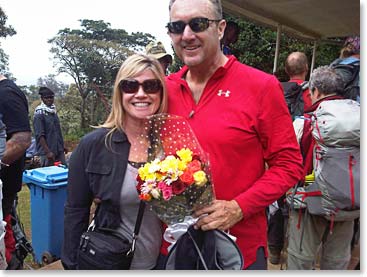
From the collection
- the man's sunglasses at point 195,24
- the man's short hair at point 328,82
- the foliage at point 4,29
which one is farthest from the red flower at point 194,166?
the foliage at point 4,29

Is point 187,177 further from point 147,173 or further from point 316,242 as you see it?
point 316,242

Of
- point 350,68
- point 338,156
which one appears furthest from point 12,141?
point 350,68

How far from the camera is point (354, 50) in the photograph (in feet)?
10.5

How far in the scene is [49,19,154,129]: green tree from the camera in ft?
13.9

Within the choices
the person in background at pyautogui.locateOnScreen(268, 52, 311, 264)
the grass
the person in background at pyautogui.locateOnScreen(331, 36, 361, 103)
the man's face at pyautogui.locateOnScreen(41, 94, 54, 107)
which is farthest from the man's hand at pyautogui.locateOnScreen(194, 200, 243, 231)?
the man's face at pyautogui.locateOnScreen(41, 94, 54, 107)

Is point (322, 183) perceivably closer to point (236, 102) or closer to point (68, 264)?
point (236, 102)

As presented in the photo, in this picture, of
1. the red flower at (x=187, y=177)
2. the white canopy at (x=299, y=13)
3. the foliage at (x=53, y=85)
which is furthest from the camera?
the foliage at (x=53, y=85)

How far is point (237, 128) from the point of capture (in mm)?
1576

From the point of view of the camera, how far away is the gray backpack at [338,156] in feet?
7.88

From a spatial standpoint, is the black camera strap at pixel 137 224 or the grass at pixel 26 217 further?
the grass at pixel 26 217

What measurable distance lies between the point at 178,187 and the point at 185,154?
122mm

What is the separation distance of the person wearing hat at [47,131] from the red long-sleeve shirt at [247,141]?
4.46m

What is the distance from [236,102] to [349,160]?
1.22 meters

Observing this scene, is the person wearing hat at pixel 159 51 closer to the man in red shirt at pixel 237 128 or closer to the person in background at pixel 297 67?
the person in background at pixel 297 67
